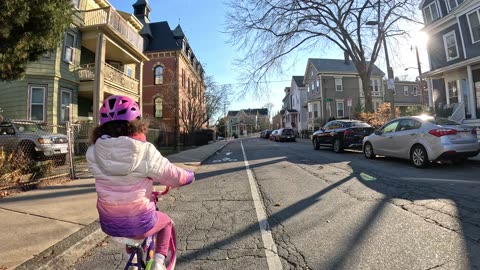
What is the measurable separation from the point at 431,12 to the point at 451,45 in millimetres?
4025

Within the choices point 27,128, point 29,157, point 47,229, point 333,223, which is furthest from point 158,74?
point 333,223

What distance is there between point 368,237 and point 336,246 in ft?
1.79

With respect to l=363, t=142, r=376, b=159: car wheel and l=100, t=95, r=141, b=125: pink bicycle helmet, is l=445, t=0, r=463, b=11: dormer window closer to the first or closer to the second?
l=363, t=142, r=376, b=159: car wheel

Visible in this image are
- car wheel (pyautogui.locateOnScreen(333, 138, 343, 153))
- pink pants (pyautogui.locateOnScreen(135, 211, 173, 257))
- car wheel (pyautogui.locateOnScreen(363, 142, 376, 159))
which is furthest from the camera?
car wheel (pyautogui.locateOnScreen(333, 138, 343, 153))

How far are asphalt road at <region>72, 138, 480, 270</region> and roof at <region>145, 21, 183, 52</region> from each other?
30.6 metres

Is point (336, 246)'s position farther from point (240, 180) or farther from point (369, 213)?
point (240, 180)

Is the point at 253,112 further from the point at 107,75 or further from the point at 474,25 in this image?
the point at 107,75

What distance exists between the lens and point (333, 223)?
5.05 m

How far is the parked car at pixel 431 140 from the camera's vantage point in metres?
9.35

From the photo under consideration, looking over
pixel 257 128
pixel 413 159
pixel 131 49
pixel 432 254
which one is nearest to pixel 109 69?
pixel 131 49

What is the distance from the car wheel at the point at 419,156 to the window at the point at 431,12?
1910cm

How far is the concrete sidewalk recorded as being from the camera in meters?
3.85

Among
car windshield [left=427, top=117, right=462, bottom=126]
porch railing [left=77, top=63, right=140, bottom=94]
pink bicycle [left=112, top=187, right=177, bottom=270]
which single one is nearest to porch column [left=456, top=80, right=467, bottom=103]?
car windshield [left=427, top=117, right=462, bottom=126]

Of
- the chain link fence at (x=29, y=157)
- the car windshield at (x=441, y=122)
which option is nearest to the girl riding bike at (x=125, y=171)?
the chain link fence at (x=29, y=157)
